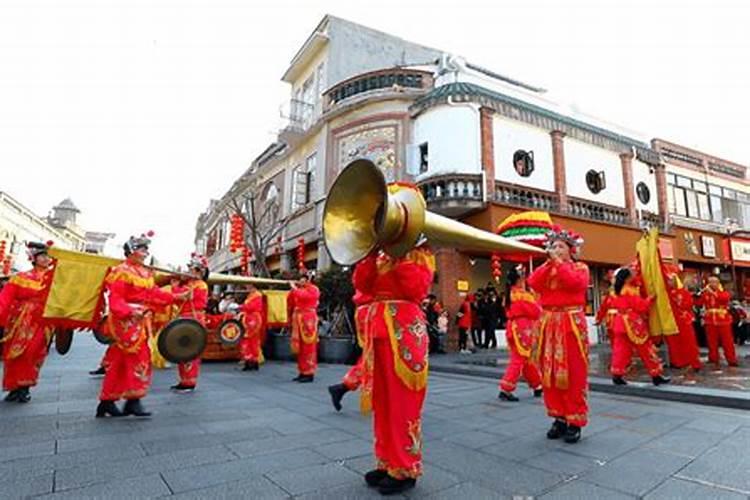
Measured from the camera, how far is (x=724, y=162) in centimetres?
2123

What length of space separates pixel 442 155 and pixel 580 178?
553 cm

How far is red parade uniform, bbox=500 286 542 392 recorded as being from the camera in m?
5.19

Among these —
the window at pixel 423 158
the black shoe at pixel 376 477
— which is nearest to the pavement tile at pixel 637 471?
the black shoe at pixel 376 477

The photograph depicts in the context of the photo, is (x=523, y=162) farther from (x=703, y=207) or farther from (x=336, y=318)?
(x=703, y=207)

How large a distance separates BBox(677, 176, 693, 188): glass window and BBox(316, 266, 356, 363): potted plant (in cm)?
1616

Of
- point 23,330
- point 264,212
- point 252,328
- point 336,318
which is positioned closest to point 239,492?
point 23,330

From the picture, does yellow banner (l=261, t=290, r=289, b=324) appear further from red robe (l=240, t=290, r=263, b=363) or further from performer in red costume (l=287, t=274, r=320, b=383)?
performer in red costume (l=287, t=274, r=320, b=383)

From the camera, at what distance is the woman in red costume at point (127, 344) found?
4105 millimetres

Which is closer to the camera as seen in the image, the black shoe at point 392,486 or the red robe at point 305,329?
the black shoe at point 392,486

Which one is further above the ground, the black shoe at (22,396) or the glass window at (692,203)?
the glass window at (692,203)

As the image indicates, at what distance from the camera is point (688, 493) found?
7.58ft

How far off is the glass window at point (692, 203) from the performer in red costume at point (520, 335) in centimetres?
1772

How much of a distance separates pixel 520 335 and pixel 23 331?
590 centimetres

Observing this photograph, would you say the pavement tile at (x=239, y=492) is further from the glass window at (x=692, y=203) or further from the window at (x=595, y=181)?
the glass window at (x=692, y=203)
